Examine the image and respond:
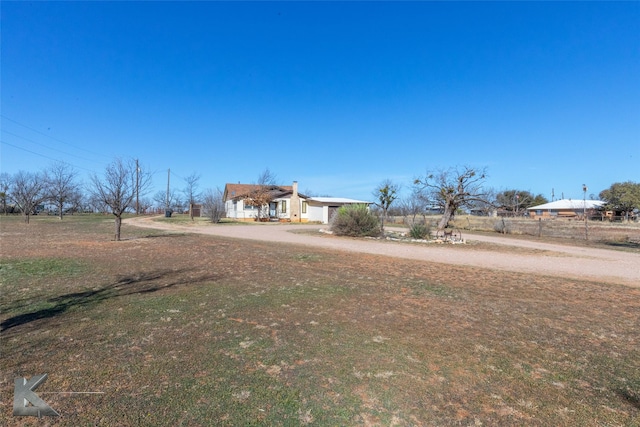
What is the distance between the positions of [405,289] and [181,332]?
4209 millimetres

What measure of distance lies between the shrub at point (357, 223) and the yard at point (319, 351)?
10970mm

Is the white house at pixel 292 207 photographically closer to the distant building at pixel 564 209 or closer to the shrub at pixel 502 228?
the shrub at pixel 502 228

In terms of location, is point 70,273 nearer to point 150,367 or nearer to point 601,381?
point 150,367

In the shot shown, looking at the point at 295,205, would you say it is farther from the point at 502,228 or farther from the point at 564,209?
the point at 564,209

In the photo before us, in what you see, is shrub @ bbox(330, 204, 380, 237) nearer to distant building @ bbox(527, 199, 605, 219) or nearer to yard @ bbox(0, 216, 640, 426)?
yard @ bbox(0, 216, 640, 426)

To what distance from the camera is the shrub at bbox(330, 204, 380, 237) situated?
58.7 ft

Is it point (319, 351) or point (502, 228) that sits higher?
point (502, 228)

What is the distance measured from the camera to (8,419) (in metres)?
2.28

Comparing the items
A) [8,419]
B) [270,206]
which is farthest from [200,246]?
[270,206]

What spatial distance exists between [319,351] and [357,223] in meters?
Result: 14.8

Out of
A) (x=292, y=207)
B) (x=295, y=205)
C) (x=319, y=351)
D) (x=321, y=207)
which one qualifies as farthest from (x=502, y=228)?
(x=319, y=351)

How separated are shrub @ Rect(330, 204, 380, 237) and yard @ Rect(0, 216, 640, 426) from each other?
1097 centimetres

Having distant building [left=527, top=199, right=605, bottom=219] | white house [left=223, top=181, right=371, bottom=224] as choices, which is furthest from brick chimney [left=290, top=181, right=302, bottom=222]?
distant building [left=527, top=199, right=605, bottom=219]

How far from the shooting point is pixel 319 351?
343 cm
